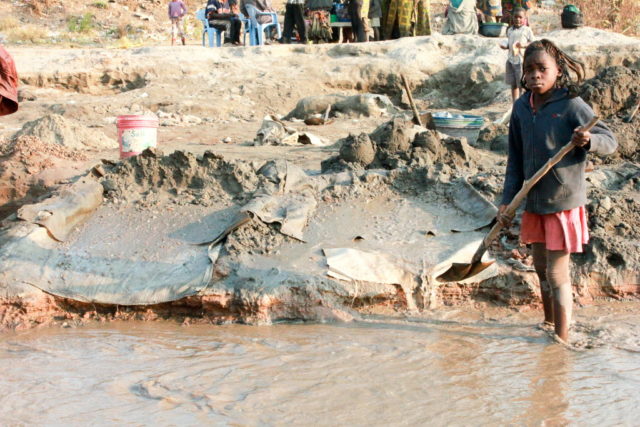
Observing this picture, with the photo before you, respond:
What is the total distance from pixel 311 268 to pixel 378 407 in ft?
4.37

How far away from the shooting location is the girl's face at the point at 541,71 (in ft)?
10.4

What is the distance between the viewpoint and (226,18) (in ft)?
39.9

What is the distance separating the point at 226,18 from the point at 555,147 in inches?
387

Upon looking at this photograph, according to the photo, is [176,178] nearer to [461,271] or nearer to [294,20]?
[461,271]

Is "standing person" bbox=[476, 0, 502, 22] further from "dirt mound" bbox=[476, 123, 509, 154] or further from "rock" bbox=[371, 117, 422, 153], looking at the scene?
"rock" bbox=[371, 117, 422, 153]

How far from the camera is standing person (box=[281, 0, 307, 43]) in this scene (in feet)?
38.6

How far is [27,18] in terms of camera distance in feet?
63.0

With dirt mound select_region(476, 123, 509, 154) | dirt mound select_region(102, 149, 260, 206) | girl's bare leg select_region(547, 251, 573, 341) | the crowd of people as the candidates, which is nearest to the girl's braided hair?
girl's bare leg select_region(547, 251, 573, 341)

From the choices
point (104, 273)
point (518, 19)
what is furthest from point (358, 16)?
point (104, 273)

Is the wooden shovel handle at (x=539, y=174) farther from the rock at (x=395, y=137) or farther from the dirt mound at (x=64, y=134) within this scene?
the dirt mound at (x=64, y=134)

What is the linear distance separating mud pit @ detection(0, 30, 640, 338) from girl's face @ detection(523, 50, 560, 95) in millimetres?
1280

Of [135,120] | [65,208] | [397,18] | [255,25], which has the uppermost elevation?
[397,18]

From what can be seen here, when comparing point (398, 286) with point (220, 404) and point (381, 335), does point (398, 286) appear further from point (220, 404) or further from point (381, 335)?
point (220, 404)

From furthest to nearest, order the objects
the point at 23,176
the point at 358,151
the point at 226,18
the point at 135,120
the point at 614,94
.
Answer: the point at 226,18, the point at 614,94, the point at 135,120, the point at 23,176, the point at 358,151
